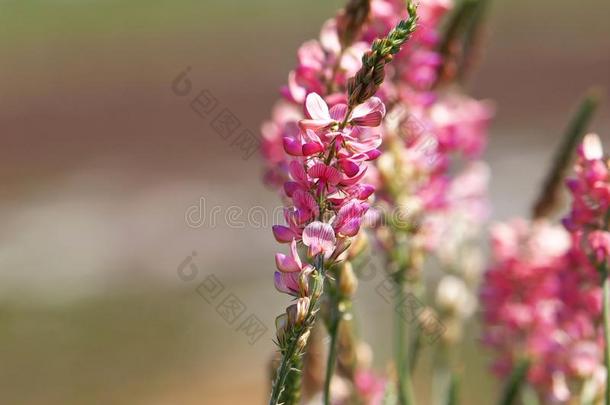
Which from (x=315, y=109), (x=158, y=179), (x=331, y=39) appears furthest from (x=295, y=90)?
(x=158, y=179)

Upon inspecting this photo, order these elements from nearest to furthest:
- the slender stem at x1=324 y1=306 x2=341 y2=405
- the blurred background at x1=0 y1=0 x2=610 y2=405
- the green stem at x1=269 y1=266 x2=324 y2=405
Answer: the green stem at x1=269 y1=266 x2=324 y2=405 → the slender stem at x1=324 y1=306 x2=341 y2=405 → the blurred background at x1=0 y1=0 x2=610 y2=405

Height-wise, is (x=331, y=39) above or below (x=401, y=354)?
above

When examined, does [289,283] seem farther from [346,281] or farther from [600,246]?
[600,246]

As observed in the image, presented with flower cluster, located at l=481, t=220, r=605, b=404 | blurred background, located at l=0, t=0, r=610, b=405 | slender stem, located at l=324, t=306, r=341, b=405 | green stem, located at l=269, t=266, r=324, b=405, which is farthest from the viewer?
blurred background, located at l=0, t=0, r=610, b=405

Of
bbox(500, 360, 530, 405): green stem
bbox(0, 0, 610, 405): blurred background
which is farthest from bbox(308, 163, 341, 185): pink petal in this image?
bbox(0, 0, 610, 405): blurred background

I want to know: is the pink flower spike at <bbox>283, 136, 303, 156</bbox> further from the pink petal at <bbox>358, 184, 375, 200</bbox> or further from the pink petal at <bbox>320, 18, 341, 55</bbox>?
the pink petal at <bbox>320, 18, 341, 55</bbox>

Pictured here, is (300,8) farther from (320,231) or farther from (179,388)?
(320,231)
